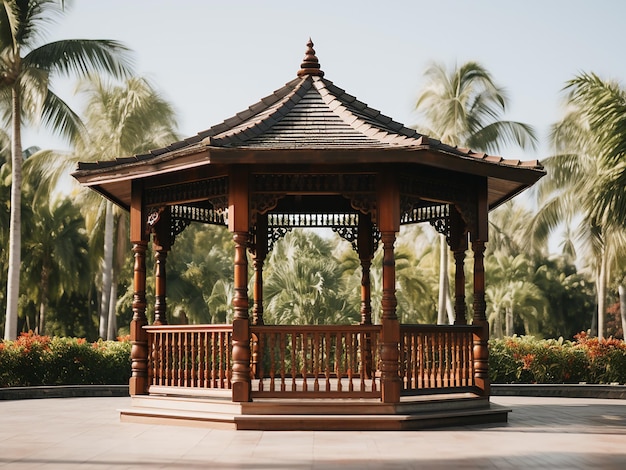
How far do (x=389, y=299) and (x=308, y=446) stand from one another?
7.75 feet

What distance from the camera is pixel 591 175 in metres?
30.1

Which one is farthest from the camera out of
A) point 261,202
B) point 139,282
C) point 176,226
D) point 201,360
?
point 176,226

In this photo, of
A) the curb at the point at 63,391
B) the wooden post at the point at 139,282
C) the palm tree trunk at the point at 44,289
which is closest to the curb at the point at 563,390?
the curb at the point at 63,391

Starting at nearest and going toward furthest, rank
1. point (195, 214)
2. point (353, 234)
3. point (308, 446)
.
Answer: point (308, 446) → point (195, 214) → point (353, 234)

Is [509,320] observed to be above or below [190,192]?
below

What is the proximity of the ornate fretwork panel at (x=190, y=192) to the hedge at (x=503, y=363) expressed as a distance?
6741 mm

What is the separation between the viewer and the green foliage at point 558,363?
56.9 ft

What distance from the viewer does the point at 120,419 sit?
11.2m

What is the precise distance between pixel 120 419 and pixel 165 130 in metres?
24.7

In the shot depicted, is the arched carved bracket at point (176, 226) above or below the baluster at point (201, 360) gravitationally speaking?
above

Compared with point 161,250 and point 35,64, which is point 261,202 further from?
point 35,64

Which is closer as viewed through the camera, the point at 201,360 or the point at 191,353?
the point at 201,360

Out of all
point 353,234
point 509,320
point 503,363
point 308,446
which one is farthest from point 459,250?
point 509,320

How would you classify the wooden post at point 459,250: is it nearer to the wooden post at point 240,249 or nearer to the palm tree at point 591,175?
the wooden post at point 240,249
